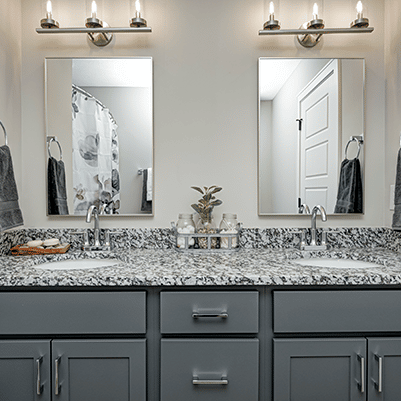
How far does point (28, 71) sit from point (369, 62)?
6.00 ft

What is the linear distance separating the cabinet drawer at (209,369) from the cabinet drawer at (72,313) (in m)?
0.16

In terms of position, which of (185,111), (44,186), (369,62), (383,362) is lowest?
(383,362)

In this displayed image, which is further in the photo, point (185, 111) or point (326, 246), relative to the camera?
point (185, 111)

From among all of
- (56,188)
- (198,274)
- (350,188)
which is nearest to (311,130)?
(350,188)

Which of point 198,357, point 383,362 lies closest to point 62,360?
point 198,357

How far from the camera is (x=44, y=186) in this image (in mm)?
1792

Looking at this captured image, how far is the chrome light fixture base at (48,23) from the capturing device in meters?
1.65

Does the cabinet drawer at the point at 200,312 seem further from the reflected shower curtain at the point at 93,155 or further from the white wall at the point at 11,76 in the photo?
the white wall at the point at 11,76

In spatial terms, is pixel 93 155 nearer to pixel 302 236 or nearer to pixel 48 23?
pixel 48 23

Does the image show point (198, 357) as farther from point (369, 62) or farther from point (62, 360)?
point (369, 62)

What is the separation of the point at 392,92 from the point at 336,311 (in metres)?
1.21

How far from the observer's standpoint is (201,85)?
1.79 metres

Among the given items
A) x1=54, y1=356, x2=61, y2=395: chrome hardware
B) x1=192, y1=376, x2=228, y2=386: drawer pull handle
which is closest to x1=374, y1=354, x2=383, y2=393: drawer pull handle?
x1=192, y1=376, x2=228, y2=386: drawer pull handle

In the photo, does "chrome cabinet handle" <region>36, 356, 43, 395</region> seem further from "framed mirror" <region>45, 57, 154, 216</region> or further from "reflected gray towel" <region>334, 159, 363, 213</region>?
"reflected gray towel" <region>334, 159, 363, 213</region>
